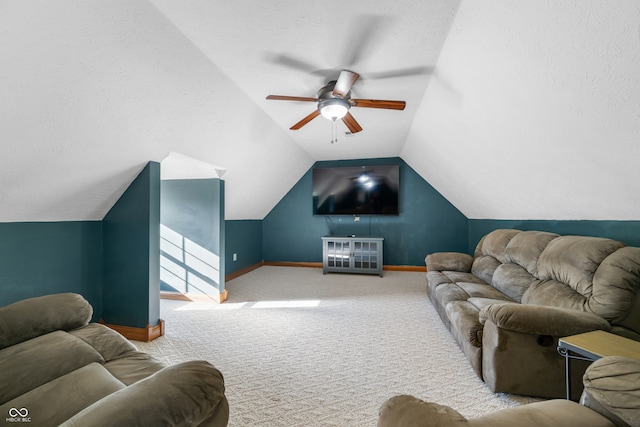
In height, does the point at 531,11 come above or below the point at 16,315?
above

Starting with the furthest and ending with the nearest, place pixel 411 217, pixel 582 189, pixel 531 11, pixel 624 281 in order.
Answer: pixel 411 217
pixel 582 189
pixel 624 281
pixel 531 11

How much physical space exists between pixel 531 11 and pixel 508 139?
3.89 ft

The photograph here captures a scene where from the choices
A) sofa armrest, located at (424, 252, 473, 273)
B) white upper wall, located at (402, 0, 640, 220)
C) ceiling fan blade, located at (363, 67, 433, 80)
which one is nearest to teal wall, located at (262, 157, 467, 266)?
sofa armrest, located at (424, 252, 473, 273)

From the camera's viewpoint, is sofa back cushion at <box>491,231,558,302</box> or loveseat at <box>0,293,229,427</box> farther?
sofa back cushion at <box>491,231,558,302</box>

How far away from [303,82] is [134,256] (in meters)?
2.35

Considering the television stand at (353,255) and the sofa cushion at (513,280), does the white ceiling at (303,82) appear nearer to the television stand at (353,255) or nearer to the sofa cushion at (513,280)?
the sofa cushion at (513,280)

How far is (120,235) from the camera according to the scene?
2.68 meters

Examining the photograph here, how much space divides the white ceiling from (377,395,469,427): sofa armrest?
1.67 meters

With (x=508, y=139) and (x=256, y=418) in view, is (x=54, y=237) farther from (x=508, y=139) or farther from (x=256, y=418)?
(x=508, y=139)

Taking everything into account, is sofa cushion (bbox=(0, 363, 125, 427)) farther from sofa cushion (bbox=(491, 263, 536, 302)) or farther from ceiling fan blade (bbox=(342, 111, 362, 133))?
sofa cushion (bbox=(491, 263, 536, 302))

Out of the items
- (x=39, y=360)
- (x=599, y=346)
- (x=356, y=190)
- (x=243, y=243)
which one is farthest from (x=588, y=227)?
(x=243, y=243)

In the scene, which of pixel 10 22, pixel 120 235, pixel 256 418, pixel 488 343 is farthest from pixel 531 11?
pixel 120 235

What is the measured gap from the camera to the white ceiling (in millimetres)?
1358

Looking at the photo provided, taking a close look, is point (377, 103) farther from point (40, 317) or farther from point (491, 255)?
point (40, 317)
